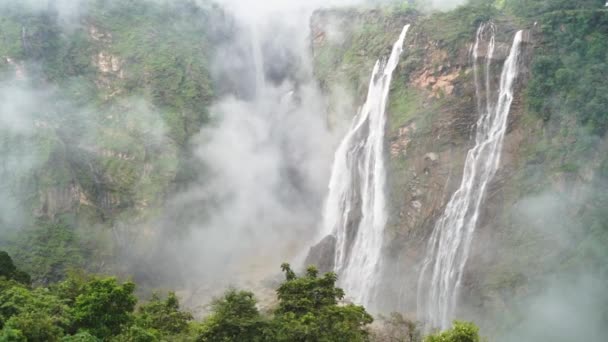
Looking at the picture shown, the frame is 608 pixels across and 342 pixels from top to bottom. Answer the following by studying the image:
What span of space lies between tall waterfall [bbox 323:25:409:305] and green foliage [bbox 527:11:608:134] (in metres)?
9.64

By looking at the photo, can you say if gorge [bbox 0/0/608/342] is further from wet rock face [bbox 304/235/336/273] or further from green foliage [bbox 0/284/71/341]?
green foliage [bbox 0/284/71/341]

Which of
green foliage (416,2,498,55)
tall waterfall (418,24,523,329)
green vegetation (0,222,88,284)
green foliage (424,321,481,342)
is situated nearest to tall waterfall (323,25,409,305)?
green foliage (416,2,498,55)

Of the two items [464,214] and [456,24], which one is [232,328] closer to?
[464,214]

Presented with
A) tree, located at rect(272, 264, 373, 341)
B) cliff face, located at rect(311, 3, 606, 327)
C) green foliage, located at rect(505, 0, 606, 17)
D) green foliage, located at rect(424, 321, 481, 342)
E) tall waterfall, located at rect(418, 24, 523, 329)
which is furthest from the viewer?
green foliage, located at rect(505, 0, 606, 17)

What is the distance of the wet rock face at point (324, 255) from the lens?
4084 centimetres

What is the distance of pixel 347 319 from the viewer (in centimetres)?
2280

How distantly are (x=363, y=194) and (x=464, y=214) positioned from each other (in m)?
7.94

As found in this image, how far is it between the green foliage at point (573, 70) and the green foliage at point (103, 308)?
24.8 meters

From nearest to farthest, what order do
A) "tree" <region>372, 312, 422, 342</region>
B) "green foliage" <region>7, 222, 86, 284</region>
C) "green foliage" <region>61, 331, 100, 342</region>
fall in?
"green foliage" <region>61, 331, 100, 342</region>, "tree" <region>372, 312, 422, 342</region>, "green foliage" <region>7, 222, 86, 284</region>

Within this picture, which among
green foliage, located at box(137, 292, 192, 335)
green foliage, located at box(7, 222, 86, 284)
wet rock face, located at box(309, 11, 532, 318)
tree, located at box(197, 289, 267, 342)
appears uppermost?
wet rock face, located at box(309, 11, 532, 318)

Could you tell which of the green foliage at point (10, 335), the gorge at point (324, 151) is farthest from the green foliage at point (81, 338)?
the gorge at point (324, 151)

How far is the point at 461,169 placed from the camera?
120 ft

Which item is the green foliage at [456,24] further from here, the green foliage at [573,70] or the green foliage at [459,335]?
the green foliage at [459,335]

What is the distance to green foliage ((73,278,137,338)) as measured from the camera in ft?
70.5
